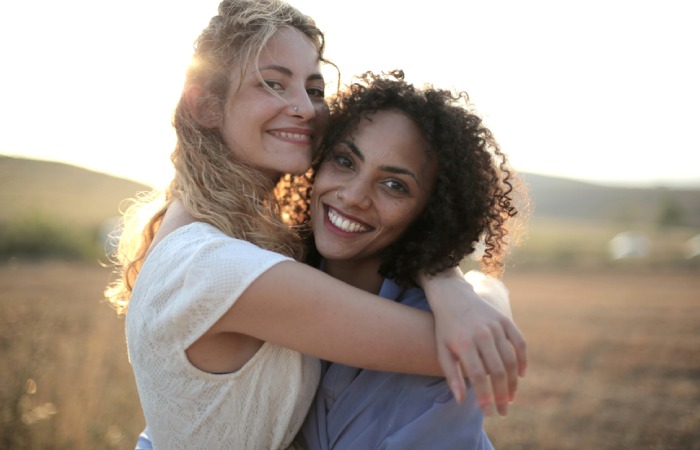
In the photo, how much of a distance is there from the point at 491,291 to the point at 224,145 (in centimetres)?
147

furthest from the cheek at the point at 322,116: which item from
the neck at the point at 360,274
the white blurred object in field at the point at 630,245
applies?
the white blurred object in field at the point at 630,245

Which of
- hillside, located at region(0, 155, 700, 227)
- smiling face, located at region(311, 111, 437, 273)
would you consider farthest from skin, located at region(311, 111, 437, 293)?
hillside, located at region(0, 155, 700, 227)

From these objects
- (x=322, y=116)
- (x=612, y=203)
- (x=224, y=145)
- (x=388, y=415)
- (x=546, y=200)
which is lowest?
(x=546, y=200)

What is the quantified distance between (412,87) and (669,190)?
9037 cm

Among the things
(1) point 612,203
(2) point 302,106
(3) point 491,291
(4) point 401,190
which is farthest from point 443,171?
(1) point 612,203

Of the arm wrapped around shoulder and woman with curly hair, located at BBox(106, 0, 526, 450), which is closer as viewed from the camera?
woman with curly hair, located at BBox(106, 0, 526, 450)

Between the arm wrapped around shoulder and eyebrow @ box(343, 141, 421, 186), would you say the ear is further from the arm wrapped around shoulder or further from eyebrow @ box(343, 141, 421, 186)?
the arm wrapped around shoulder

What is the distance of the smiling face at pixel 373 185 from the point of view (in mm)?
2873

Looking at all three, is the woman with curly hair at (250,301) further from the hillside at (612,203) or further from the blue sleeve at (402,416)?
the hillside at (612,203)

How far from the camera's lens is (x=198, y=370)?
225 centimetres

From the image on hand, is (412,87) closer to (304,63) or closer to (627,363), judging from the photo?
(304,63)

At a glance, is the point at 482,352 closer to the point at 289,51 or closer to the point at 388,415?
the point at 388,415

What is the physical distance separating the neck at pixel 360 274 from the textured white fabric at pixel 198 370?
0.71 meters

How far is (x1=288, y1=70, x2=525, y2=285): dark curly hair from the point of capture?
287 centimetres
